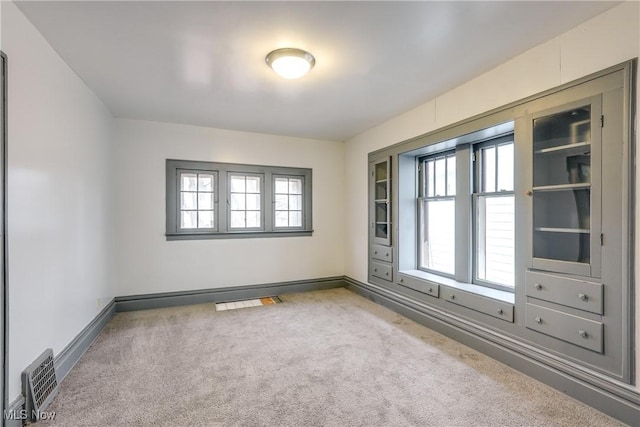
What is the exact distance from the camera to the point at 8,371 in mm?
1778

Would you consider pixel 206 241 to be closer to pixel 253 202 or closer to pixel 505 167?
pixel 253 202

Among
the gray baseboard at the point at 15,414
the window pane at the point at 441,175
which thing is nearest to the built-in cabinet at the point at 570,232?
the window pane at the point at 441,175

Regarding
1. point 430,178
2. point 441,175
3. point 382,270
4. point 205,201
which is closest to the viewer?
point 441,175

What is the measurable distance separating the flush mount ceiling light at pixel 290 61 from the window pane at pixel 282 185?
2.56 metres

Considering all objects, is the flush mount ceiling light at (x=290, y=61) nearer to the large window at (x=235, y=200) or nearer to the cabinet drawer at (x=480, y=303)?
the large window at (x=235, y=200)

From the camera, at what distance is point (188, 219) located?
445cm

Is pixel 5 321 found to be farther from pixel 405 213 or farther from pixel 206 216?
pixel 405 213

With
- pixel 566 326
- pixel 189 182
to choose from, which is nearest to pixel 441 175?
pixel 566 326

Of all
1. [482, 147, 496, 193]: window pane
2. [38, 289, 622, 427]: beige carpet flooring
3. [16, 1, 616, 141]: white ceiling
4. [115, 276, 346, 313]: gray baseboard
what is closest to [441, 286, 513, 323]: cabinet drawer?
[38, 289, 622, 427]: beige carpet flooring

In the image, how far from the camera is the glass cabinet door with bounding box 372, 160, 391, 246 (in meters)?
4.23

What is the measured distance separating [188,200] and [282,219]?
147 centimetres

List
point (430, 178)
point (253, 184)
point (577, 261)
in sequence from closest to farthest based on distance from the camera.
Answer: point (577, 261)
point (430, 178)
point (253, 184)

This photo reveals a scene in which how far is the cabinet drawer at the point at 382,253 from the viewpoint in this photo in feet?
13.8

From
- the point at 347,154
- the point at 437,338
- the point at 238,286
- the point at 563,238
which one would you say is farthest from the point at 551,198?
the point at 238,286
